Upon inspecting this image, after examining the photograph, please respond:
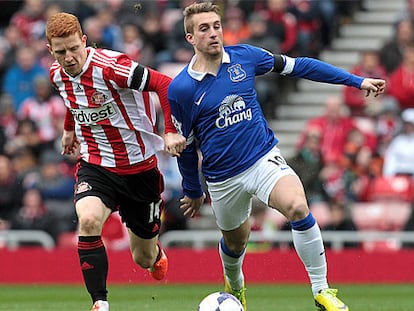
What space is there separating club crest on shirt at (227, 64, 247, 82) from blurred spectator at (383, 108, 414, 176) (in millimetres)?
7067

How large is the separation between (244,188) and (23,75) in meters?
10.0

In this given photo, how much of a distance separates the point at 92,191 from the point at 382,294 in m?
4.69

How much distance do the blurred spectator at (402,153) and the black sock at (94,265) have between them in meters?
7.54

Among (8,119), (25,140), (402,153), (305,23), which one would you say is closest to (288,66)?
(402,153)

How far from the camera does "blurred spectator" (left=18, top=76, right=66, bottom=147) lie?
58.4ft

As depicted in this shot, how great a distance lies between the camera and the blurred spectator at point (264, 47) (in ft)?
57.6

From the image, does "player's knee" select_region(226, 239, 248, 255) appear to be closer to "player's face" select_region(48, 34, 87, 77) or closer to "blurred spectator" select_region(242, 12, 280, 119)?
"player's face" select_region(48, 34, 87, 77)

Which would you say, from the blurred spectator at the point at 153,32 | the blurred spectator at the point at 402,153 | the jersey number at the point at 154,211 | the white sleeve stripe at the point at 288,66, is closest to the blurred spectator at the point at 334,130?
the blurred spectator at the point at 402,153

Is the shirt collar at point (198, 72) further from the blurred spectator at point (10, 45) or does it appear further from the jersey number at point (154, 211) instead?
the blurred spectator at point (10, 45)

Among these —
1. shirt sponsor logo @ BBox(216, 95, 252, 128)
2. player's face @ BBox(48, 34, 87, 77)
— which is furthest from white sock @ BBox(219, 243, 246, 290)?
player's face @ BBox(48, 34, 87, 77)

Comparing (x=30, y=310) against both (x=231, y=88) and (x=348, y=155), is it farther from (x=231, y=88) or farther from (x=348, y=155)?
(x=348, y=155)

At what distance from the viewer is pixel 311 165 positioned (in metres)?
16.1

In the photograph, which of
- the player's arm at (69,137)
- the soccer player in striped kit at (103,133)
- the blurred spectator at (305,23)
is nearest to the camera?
the soccer player in striped kit at (103,133)

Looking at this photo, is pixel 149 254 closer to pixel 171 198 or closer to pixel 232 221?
pixel 232 221
